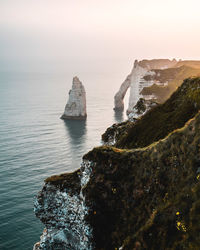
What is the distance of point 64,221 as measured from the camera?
2148cm

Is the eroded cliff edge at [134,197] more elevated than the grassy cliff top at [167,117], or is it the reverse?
the grassy cliff top at [167,117]

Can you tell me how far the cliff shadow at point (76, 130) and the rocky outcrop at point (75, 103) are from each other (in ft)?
15.4

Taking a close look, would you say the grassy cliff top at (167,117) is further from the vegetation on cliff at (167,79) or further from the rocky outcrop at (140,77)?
the vegetation on cliff at (167,79)

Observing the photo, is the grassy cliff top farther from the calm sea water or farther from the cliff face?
the cliff face

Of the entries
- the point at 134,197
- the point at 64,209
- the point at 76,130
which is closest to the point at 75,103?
the point at 76,130

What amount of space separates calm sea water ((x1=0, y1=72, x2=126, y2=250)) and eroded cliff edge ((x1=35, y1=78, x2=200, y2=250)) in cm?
1913

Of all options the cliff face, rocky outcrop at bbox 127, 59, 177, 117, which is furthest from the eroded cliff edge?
rocky outcrop at bbox 127, 59, 177, 117

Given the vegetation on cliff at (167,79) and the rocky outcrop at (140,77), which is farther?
the rocky outcrop at (140,77)

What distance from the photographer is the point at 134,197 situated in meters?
17.8

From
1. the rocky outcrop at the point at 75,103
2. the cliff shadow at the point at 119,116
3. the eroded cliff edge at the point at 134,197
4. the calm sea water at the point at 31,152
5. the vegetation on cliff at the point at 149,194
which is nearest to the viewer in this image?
the vegetation on cliff at the point at 149,194

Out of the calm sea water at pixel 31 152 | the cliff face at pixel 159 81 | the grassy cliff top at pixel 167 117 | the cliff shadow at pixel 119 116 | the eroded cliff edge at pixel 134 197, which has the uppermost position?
the cliff face at pixel 159 81

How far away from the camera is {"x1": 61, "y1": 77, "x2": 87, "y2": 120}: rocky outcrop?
120287 millimetres

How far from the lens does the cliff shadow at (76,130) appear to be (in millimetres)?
90406

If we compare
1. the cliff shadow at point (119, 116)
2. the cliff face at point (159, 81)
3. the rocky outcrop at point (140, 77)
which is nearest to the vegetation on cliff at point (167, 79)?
the cliff face at point (159, 81)
